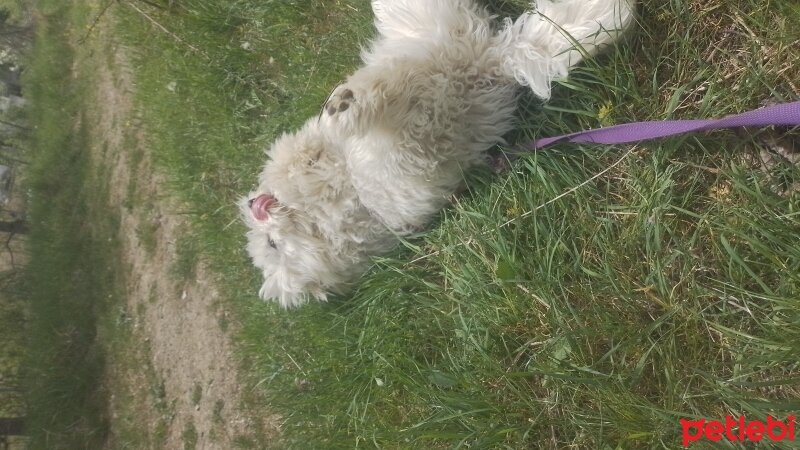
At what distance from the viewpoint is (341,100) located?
2424 mm

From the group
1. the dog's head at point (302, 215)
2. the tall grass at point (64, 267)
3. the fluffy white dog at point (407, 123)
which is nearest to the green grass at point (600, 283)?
the fluffy white dog at point (407, 123)

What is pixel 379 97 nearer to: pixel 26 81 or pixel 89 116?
pixel 89 116

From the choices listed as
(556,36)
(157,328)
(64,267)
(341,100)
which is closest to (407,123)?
(341,100)

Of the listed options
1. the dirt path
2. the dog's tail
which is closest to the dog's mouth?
the dog's tail

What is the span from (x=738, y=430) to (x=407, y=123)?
1.73 m

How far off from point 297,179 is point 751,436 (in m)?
2.19

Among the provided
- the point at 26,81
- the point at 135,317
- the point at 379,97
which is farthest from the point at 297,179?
the point at 26,81

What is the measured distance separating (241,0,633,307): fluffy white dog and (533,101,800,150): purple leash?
26cm

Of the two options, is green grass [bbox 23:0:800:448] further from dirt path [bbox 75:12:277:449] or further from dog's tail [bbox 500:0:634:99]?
dirt path [bbox 75:12:277:449]

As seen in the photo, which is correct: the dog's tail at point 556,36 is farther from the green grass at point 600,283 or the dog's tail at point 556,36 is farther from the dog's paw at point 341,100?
the dog's paw at point 341,100

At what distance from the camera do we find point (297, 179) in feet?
9.38

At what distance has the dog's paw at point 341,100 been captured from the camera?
240 centimetres

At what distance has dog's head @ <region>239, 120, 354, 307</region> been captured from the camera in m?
2.83

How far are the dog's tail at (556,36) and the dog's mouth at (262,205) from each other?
135 centimetres
